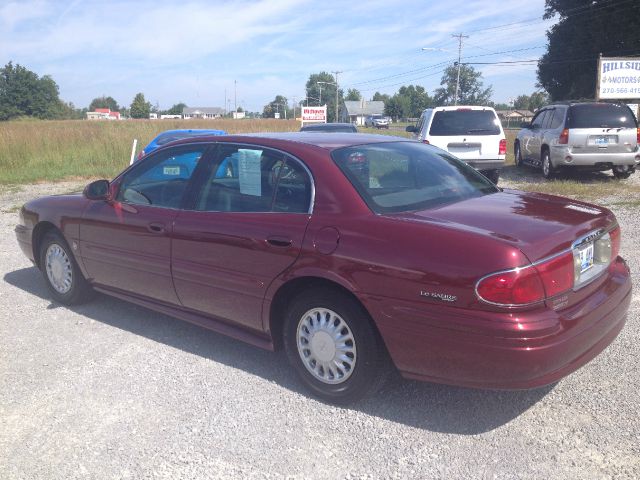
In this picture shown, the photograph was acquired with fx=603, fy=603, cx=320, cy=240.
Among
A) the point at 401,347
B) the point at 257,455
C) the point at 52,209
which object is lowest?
the point at 257,455

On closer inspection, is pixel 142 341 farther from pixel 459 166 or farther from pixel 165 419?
pixel 459 166

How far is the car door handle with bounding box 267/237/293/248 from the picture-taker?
3504 mm

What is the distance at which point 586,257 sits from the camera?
10.7 ft

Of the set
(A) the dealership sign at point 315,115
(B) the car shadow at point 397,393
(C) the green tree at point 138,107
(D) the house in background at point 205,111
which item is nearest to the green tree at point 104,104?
(D) the house in background at point 205,111

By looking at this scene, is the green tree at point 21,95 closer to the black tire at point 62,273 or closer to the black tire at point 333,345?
the black tire at point 62,273

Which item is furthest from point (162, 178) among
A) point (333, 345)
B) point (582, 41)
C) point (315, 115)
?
point (582, 41)

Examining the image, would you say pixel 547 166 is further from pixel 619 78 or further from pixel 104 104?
pixel 104 104

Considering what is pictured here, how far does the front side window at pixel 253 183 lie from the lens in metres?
3.66

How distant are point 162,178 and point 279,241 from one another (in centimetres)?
149

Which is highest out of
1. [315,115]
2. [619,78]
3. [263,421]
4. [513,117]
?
[513,117]

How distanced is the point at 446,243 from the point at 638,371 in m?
1.77

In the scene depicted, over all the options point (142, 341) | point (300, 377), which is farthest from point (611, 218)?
point (142, 341)

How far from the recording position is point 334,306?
336 cm

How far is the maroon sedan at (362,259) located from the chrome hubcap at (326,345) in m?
0.01
